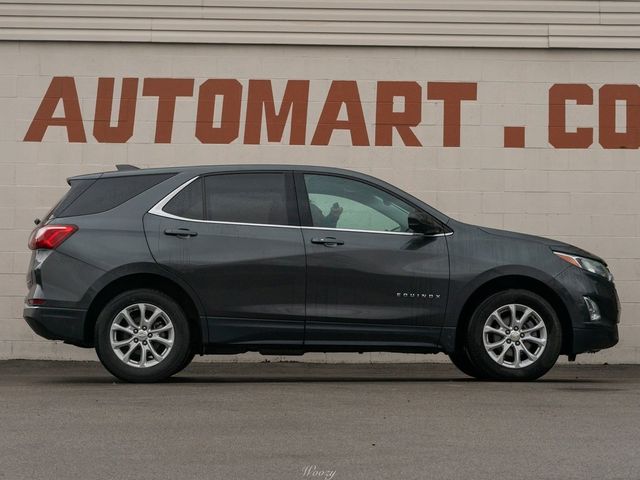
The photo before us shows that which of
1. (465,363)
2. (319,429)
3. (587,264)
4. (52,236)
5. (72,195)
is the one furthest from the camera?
(465,363)

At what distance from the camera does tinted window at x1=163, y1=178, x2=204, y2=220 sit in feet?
36.1

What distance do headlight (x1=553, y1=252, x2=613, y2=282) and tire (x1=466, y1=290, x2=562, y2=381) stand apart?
15.5 inches

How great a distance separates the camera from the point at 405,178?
590 inches

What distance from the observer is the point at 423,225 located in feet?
36.2

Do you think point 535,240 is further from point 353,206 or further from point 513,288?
point 353,206

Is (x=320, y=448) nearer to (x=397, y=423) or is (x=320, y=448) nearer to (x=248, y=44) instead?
(x=397, y=423)

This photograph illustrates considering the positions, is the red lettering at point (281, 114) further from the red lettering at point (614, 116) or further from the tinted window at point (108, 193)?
the tinted window at point (108, 193)

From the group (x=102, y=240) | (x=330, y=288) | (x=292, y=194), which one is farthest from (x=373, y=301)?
(x=102, y=240)

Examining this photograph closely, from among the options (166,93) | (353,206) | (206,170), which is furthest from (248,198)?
(166,93)

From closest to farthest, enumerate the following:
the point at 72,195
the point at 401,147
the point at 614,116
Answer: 1. the point at 72,195
2. the point at 401,147
3. the point at 614,116

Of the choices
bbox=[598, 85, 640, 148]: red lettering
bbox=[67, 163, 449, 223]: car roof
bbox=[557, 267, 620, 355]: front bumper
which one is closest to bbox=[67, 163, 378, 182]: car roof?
bbox=[67, 163, 449, 223]: car roof

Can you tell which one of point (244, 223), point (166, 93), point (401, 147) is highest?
point (166, 93)

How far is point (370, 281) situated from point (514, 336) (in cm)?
124

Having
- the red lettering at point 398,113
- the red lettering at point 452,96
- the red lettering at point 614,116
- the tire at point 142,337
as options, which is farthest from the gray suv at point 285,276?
the red lettering at point 614,116
